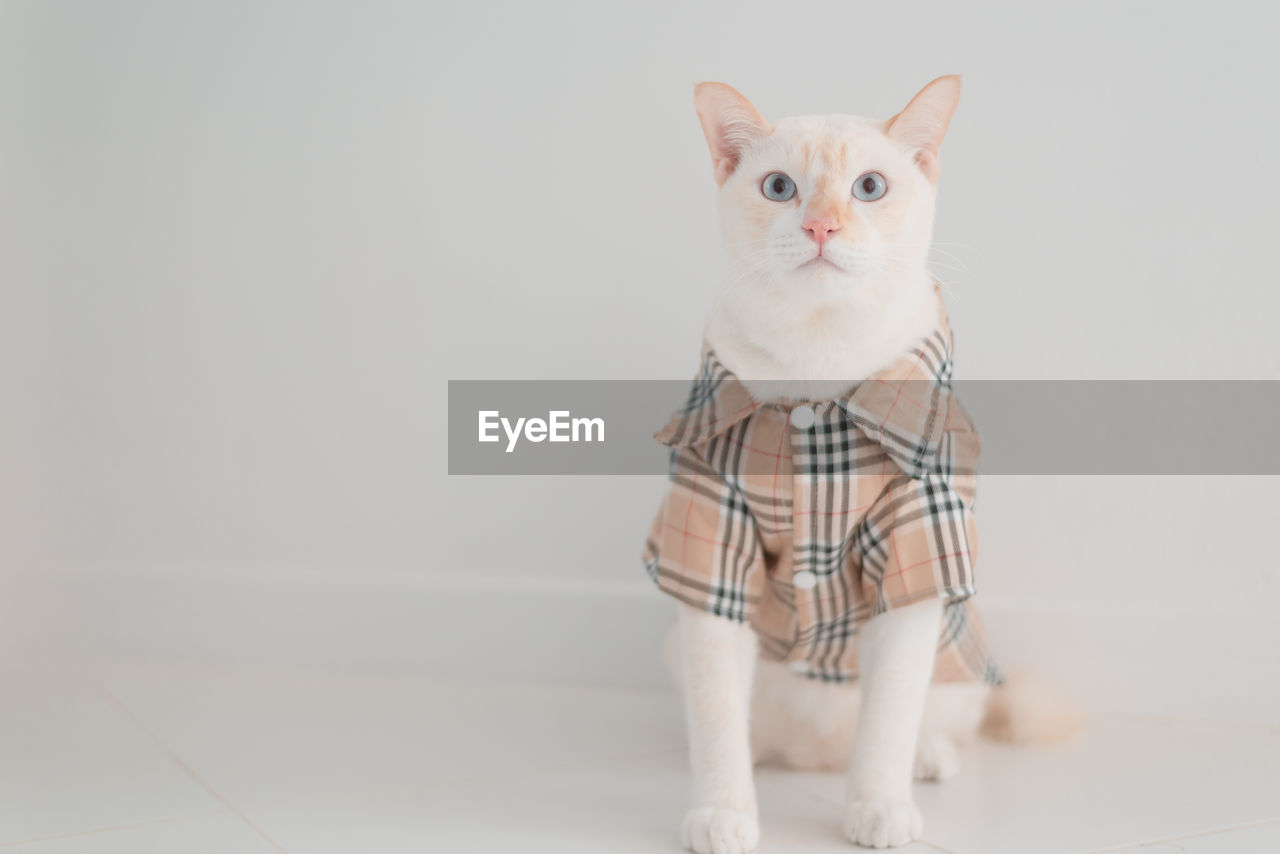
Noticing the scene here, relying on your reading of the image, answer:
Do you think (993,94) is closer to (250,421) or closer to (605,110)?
(605,110)

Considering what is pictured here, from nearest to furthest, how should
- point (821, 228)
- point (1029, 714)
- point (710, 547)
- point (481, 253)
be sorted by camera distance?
point (821, 228) < point (710, 547) < point (1029, 714) < point (481, 253)

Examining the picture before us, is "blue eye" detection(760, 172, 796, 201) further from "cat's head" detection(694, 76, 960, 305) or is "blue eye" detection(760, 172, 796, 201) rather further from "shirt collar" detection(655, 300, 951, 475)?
"shirt collar" detection(655, 300, 951, 475)

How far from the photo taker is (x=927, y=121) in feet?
3.99

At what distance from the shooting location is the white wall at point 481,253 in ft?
5.35

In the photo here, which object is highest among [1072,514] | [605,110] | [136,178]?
[605,110]

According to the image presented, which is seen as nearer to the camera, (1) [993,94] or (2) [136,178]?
(1) [993,94]

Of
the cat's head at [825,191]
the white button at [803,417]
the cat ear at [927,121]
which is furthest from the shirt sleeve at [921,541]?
the cat ear at [927,121]

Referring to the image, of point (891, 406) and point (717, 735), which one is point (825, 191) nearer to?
point (891, 406)

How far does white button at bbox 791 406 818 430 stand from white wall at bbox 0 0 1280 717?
60 centimetres

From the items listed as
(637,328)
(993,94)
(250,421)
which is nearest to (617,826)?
(637,328)

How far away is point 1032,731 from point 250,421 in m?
1.33

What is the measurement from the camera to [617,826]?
1237mm

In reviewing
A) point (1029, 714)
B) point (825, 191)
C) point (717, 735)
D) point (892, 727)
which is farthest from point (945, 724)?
point (825, 191)

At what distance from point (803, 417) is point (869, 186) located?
0.25 meters
